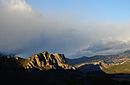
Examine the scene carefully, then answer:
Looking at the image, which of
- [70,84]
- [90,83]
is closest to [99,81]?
[90,83]

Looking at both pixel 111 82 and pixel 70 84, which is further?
pixel 111 82

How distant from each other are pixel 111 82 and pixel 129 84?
8.54m

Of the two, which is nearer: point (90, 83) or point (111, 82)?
point (90, 83)

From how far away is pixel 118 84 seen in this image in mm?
166250

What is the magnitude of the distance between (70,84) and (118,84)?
27208 mm

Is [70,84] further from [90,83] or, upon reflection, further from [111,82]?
[111,82]

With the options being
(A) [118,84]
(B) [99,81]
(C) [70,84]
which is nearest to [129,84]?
(A) [118,84]

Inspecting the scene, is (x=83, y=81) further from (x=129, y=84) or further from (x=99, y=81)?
(x=129, y=84)

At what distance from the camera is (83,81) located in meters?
157

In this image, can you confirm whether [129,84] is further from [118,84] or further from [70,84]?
[70,84]

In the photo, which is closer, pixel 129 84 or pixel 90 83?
pixel 90 83

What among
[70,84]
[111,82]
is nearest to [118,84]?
[111,82]

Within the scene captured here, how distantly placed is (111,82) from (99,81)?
10927mm

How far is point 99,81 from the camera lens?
160m
